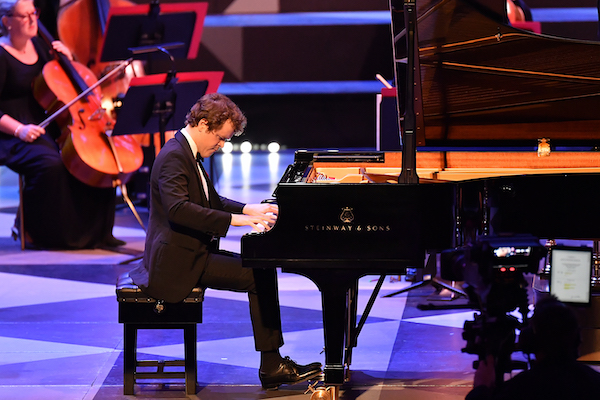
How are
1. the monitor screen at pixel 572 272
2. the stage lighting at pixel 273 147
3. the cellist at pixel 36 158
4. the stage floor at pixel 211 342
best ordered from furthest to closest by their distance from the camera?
the stage lighting at pixel 273 147, the cellist at pixel 36 158, the monitor screen at pixel 572 272, the stage floor at pixel 211 342

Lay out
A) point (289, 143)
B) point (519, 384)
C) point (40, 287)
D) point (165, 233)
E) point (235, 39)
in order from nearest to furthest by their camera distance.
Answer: point (519, 384), point (165, 233), point (40, 287), point (235, 39), point (289, 143)

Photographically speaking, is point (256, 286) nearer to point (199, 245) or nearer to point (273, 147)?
point (199, 245)

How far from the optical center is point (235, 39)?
30.7ft

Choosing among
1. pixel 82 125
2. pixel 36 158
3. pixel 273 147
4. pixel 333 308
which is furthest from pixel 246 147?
pixel 333 308

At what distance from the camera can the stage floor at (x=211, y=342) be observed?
2869 mm

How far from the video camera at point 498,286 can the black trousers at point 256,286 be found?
0.81m

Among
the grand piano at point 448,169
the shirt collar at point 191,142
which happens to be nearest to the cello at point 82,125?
the grand piano at point 448,169

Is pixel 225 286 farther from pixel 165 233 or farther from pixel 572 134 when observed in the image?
pixel 572 134

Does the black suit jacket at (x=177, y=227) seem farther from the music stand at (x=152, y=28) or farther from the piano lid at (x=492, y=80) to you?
the music stand at (x=152, y=28)

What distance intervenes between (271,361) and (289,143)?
7840 mm

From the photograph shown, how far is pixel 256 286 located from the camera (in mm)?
2805

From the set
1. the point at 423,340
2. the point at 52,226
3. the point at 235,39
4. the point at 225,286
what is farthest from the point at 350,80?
the point at 225,286

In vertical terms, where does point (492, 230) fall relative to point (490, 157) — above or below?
below

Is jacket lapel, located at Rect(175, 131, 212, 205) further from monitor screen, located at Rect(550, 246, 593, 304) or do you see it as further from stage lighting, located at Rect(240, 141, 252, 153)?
stage lighting, located at Rect(240, 141, 252, 153)
